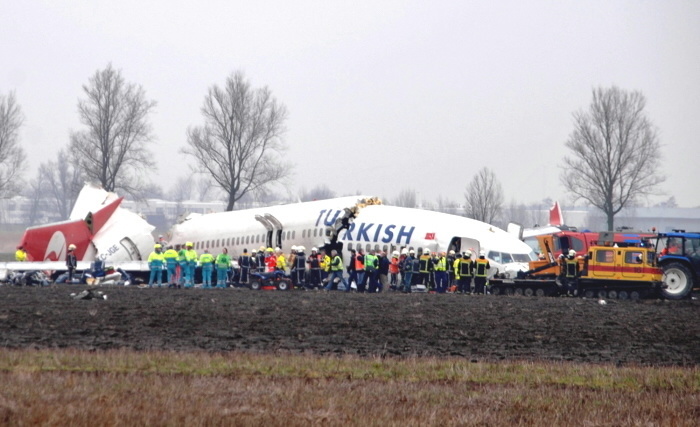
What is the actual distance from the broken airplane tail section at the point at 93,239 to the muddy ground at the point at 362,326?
51.8 ft

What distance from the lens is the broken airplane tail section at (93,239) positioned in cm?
5306

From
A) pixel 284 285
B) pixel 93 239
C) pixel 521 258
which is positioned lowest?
pixel 284 285

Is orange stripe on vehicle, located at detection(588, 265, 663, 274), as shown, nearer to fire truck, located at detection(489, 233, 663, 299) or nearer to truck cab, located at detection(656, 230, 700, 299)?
fire truck, located at detection(489, 233, 663, 299)

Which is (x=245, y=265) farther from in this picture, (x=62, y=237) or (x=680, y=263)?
(x=680, y=263)

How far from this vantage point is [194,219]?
55.8m

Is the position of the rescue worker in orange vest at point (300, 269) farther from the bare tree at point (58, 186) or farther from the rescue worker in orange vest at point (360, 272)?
the bare tree at point (58, 186)

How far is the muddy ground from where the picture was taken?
827 inches

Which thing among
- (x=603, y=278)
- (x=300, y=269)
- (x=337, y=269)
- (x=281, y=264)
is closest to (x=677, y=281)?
(x=603, y=278)

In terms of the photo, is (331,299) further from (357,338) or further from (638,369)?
(638,369)

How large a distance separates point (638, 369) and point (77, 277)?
3416cm

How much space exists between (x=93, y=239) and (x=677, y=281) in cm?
2820

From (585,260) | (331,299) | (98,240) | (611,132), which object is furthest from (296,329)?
(611,132)

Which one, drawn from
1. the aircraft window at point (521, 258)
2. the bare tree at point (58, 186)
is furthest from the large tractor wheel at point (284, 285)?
the bare tree at point (58, 186)

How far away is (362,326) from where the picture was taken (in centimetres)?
2605
